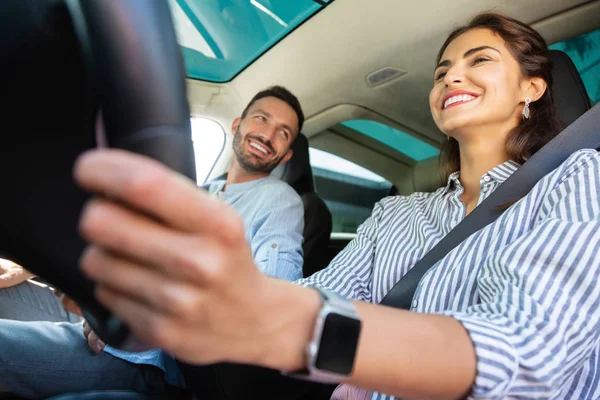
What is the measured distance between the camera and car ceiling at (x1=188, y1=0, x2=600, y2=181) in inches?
57.4

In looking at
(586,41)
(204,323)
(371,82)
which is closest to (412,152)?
(371,82)

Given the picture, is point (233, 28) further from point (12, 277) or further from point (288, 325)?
point (288, 325)

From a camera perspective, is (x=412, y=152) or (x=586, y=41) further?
(x=412, y=152)

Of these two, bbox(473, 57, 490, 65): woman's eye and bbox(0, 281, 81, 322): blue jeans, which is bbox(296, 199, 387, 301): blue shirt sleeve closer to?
bbox(473, 57, 490, 65): woman's eye

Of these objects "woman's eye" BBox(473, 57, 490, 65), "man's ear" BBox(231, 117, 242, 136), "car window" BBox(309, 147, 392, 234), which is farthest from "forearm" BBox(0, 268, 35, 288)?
"car window" BBox(309, 147, 392, 234)

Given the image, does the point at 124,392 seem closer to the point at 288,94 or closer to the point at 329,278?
the point at 329,278

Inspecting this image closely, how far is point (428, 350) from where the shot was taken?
0.45 m

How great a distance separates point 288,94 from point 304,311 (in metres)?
1.82

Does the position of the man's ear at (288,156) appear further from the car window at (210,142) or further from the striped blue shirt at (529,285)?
the striped blue shirt at (529,285)

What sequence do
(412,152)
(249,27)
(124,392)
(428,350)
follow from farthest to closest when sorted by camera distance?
(412,152)
(249,27)
(124,392)
(428,350)

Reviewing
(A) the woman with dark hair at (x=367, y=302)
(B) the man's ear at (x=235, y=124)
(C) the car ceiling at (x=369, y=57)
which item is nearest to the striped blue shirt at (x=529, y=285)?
(A) the woman with dark hair at (x=367, y=302)

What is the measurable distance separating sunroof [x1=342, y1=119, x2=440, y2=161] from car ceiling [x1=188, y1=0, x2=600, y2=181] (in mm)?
129

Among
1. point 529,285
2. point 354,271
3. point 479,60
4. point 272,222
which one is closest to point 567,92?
point 479,60

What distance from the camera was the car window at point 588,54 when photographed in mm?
1603
